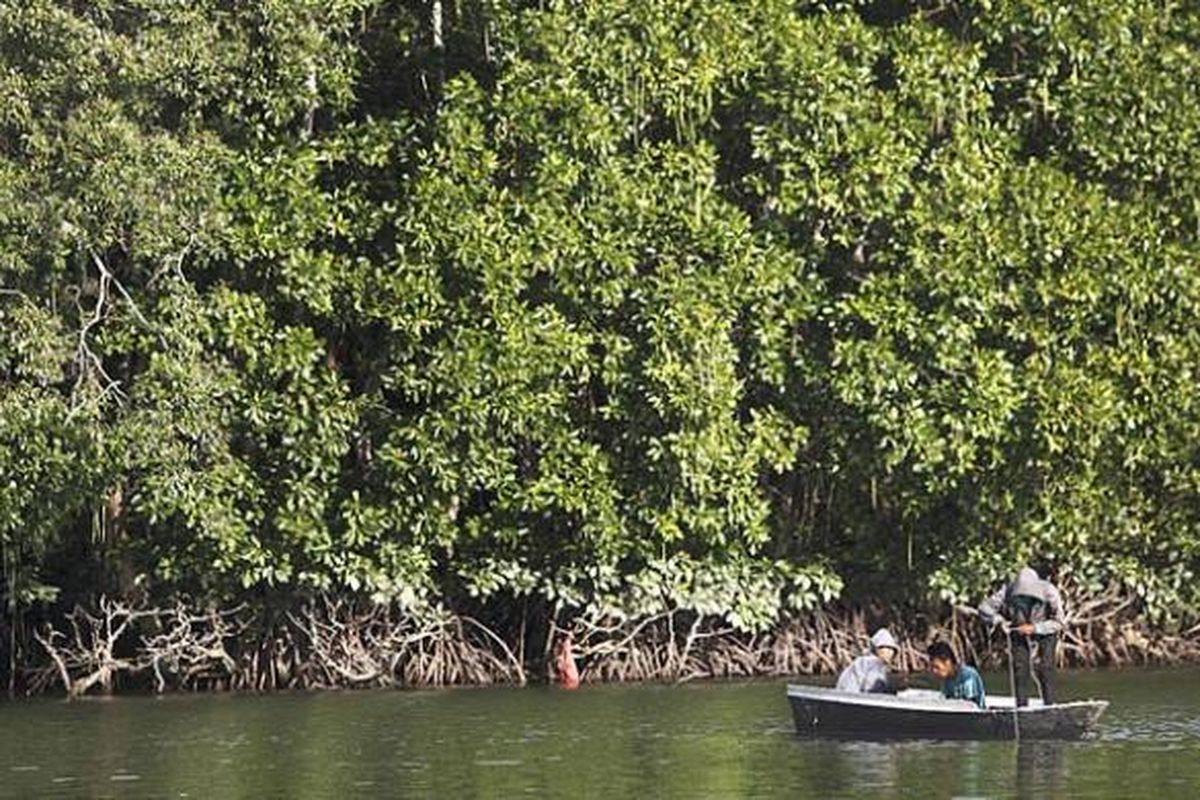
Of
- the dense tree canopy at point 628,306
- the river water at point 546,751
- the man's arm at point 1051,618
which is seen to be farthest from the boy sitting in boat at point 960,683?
the dense tree canopy at point 628,306

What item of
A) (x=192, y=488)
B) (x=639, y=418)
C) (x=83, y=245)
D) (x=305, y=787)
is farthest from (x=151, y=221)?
(x=305, y=787)

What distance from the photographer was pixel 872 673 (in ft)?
106

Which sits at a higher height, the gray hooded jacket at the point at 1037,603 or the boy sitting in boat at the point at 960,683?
the gray hooded jacket at the point at 1037,603

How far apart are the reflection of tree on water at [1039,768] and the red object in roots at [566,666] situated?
10.4 m

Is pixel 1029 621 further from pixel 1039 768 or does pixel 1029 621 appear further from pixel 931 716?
pixel 1039 768

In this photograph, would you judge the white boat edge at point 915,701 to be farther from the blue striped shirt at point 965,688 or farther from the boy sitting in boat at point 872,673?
the boy sitting in boat at point 872,673

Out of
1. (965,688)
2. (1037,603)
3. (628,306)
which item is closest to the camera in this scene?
(965,688)

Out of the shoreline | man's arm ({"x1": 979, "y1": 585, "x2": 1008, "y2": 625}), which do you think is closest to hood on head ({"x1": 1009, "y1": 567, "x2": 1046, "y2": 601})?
man's arm ({"x1": 979, "y1": 585, "x2": 1008, "y2": 625})

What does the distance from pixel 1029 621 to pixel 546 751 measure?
5.46 meters

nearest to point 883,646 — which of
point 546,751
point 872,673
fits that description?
point 872,673

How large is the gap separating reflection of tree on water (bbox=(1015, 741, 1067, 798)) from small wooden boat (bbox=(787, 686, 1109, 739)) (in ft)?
0.80

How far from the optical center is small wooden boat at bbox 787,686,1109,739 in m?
31.1

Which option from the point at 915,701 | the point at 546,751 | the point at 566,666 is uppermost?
the point at 566,666

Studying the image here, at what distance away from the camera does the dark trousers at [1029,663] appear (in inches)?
1258
